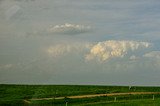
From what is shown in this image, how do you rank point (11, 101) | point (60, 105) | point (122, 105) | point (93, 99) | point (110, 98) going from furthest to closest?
1. point (110, 98)
2. point (93, 99)
3. point (11, 101)
4. point (60, 105)
5. point (122, 105)

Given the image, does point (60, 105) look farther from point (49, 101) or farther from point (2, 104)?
point (2, 104)

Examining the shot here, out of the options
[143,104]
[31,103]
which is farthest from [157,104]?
[31,103]

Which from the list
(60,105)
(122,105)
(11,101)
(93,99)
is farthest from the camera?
(93,99)

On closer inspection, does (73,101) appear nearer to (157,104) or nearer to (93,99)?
(93,99)

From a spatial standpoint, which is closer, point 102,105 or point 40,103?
point 102,105

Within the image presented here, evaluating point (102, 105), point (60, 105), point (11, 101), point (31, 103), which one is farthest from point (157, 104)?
point (11, 101)

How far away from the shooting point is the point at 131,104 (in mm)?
65250

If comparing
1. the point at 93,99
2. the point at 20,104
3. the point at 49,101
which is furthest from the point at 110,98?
the point at 20,104

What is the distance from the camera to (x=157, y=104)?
64.9 m

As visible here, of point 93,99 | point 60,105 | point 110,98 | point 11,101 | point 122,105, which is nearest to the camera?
point 122,105

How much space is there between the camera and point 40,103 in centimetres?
7069

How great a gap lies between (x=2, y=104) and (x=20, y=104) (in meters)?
3.44

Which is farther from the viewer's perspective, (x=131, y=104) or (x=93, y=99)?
(x=93, y=99)

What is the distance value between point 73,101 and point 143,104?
16.9 meters
